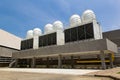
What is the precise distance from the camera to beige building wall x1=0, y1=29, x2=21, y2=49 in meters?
41.5

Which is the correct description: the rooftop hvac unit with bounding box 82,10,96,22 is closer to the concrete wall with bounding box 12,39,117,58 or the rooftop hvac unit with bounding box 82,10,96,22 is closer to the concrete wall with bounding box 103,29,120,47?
the concrete wall with bounding box 12,39,117,58

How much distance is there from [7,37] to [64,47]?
Result: 83.8 ft

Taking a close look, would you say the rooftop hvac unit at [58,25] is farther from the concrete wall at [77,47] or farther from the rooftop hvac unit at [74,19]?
the concrete wall at [77,47]

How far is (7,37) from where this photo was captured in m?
43.8

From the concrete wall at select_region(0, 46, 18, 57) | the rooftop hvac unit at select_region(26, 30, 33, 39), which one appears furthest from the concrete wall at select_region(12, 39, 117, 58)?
the concrete wall at select_region(0, 46, 18, 57)

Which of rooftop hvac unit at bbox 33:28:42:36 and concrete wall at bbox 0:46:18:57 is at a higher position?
rooftop hvac unit at bbox 33:28:42:36

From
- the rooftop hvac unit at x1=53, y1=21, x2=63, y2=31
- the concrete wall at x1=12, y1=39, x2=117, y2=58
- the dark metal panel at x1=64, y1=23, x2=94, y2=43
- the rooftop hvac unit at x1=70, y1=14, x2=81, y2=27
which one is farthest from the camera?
the rooftop hvac unit at x1=53, y1=21, x2=63, y2=31

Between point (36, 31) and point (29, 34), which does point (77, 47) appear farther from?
point (29, 34)

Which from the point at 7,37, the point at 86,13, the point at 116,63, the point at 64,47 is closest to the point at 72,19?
the point at 86,13

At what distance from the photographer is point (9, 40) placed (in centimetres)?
4453

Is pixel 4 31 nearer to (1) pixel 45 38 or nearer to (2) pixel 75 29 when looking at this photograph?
(1) pixel 45 38

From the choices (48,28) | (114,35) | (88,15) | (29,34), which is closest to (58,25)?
(48,28)

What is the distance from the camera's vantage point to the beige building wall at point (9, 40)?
136 feet

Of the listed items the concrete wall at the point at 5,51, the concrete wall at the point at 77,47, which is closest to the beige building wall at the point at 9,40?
the concrete wall at the point at 5,51
